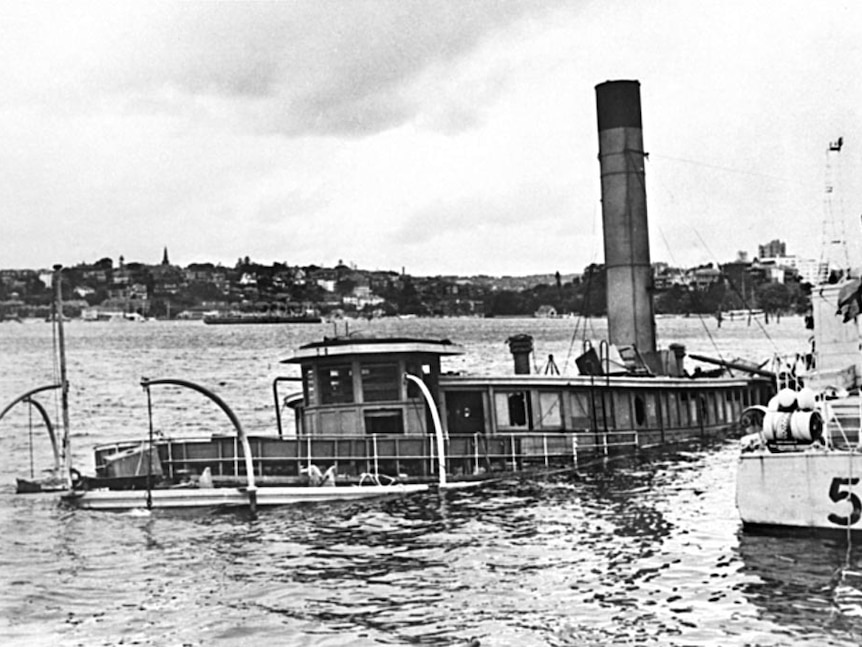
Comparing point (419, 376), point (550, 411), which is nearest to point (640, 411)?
point (550, 411)

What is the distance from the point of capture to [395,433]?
30.3 metres

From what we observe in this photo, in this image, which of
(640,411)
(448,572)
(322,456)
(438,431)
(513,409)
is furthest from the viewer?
(640,411)

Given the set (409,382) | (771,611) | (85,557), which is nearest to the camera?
(771,611)

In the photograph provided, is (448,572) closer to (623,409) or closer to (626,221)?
(623,409)

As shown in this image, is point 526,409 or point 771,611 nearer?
point 771,611

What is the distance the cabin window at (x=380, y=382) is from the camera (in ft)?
99.3

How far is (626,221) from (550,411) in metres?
12.1

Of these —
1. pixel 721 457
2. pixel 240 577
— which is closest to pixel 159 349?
pixel 721 457

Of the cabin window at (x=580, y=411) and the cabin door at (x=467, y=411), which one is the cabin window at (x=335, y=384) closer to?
the cabin door at (x=467, y=411)

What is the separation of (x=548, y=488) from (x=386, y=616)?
12.7 metres

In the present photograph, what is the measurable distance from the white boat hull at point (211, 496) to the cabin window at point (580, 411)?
828 cm

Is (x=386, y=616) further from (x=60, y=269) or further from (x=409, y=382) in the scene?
(x=60, y=269)

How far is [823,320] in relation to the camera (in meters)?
28.6

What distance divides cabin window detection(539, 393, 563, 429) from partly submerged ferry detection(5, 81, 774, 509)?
0.10 ft
